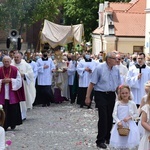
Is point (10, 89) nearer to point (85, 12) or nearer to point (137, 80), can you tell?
point (137, 80)

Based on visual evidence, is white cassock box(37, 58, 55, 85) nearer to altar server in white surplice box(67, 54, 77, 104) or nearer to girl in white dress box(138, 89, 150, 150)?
altar server in white surplice box(67, 54, 77, 104)

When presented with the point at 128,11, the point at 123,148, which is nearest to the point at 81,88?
the point at 123,148

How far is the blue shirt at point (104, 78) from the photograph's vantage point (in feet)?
33.1

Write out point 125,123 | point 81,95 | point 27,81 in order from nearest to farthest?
point 125,123
point 27,81
point 81,95

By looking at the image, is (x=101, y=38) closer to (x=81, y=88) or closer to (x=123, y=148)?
(x=81, y=88)

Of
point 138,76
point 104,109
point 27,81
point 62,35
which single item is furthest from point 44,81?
point 104,109

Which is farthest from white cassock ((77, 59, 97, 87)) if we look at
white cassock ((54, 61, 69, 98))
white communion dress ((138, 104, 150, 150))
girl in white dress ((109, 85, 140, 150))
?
white communion dress ((138, 104, 150, 150))

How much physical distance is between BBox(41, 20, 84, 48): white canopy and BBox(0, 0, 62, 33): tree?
1979 centimetres

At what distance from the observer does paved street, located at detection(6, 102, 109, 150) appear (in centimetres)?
1050

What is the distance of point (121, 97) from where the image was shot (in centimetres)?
921

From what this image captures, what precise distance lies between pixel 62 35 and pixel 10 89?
13.1 metres

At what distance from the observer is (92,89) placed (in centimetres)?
1072

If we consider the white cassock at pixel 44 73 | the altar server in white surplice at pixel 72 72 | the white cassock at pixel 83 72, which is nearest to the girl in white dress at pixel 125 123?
the white cassock at pixel 83 72

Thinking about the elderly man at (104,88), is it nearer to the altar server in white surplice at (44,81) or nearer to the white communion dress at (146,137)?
the white communion dress at (146,137)
